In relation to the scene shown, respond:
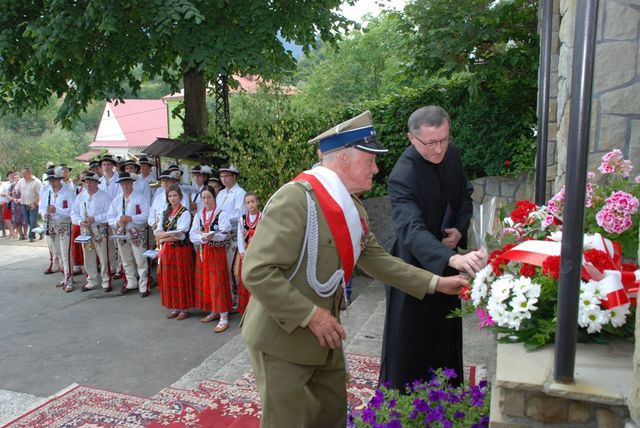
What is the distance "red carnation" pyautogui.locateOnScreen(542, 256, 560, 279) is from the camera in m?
2.12

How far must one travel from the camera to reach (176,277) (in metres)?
7.69

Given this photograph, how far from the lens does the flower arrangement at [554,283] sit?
2.04m

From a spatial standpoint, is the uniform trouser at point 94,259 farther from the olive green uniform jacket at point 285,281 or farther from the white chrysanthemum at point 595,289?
the white chrysanthemum at point 595,289

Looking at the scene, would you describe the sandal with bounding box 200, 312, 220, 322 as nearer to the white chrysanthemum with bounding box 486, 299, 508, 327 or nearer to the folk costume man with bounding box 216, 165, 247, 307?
the folk costume man with bounding box 216, 165, 247, 307

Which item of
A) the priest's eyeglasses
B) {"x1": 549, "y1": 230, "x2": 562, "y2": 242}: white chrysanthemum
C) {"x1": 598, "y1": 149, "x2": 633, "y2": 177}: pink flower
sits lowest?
{"x1": 549, "y1": 230, "x2": 562, "y2": 242}: white chrysanthemum

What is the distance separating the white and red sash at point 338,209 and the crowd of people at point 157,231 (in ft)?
14.7

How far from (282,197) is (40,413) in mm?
3476

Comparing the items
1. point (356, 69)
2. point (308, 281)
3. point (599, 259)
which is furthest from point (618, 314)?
point (356, 69)

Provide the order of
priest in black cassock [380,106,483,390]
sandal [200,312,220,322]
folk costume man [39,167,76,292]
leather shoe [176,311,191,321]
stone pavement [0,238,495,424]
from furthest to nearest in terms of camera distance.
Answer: folk costume man [39,167,76,292]
leather shoe [176,311,191,321]
sandal [200,312,220,322]
stone pavement [0,238,495,424]
priest in black cassock [380,106,483,390]

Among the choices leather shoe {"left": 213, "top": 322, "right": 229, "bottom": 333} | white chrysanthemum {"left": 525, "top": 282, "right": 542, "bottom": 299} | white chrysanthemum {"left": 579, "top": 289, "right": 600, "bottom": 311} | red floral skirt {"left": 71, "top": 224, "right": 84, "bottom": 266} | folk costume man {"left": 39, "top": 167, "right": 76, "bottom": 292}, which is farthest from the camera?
red floral skirt {"left": 71, "top": 224, "right": 84, "bottom": 266}

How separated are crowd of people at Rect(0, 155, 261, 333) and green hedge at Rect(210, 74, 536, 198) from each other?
0.77 metres

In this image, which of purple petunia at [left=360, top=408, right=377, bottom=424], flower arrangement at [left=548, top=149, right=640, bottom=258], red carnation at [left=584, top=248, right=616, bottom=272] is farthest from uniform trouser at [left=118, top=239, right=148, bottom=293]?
red carnation at [left=584, top=248, right=616, bottom=272]

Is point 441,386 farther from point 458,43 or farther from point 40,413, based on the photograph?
point 458,43

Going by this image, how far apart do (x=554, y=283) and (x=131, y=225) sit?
7.92 meters
